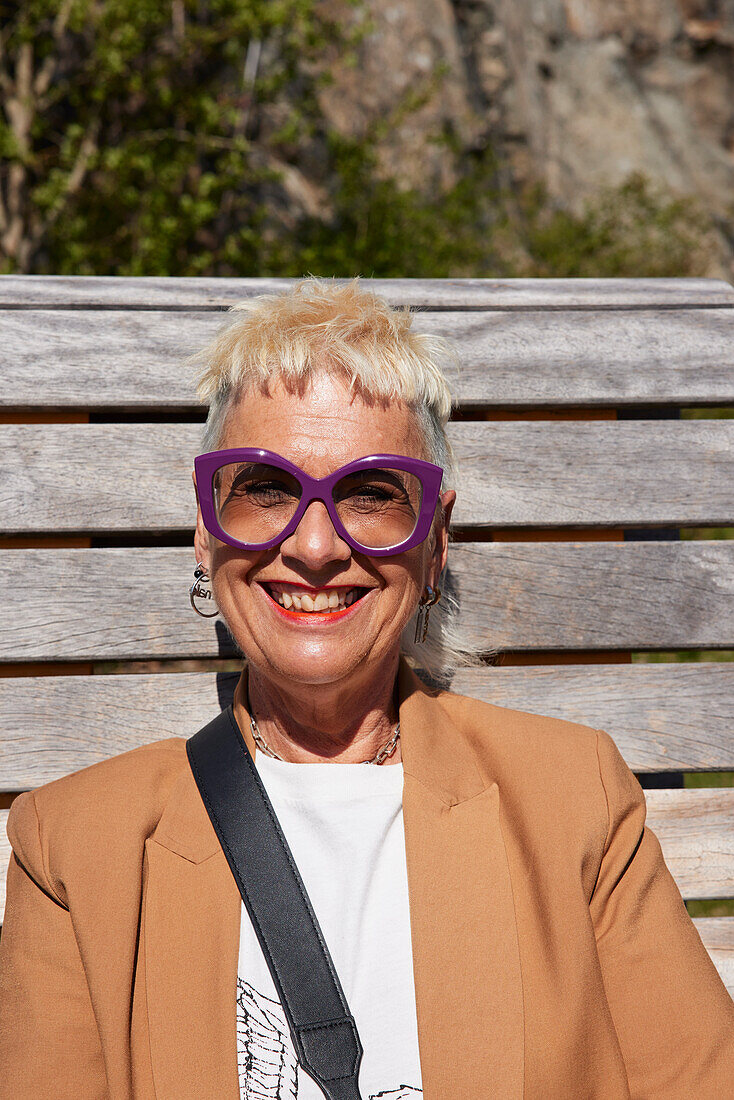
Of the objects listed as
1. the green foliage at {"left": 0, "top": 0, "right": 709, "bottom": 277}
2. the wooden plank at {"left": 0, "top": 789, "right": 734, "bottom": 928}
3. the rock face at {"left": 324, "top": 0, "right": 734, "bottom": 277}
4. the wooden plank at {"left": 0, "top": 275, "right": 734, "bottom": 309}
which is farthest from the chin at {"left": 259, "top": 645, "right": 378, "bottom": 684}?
the rock face at {"left": 324, "top": 0, "right": 734, "bottom": 277}

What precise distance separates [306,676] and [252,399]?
1.64 feet

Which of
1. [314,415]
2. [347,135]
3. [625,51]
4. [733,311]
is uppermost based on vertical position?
[625,51]

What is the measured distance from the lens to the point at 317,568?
1485mm

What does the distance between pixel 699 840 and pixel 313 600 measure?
114cm

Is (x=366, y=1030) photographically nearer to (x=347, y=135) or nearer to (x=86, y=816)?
(x=86, y=816)

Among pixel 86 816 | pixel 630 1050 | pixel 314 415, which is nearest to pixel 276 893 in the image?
→ pixel 86 816

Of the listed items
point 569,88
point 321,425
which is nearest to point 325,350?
point 321,425

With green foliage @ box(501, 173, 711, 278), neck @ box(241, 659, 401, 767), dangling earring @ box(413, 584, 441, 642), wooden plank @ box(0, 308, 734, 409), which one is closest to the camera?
neck @ box(241, 659, 401, 767)

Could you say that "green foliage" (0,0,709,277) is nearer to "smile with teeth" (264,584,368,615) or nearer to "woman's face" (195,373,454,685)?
"woman's face" (195,373,454,685)

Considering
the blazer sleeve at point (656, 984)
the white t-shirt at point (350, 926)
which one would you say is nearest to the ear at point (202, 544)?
the white t-shirt at point (350, 926)

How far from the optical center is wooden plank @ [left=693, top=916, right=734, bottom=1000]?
195 centimetres

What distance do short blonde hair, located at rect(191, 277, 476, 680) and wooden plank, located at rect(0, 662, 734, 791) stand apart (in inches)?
24.6

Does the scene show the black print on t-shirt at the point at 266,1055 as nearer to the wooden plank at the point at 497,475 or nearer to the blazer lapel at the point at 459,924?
the blazer lapel at the point at 459,924

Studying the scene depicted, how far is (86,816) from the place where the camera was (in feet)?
4.98
